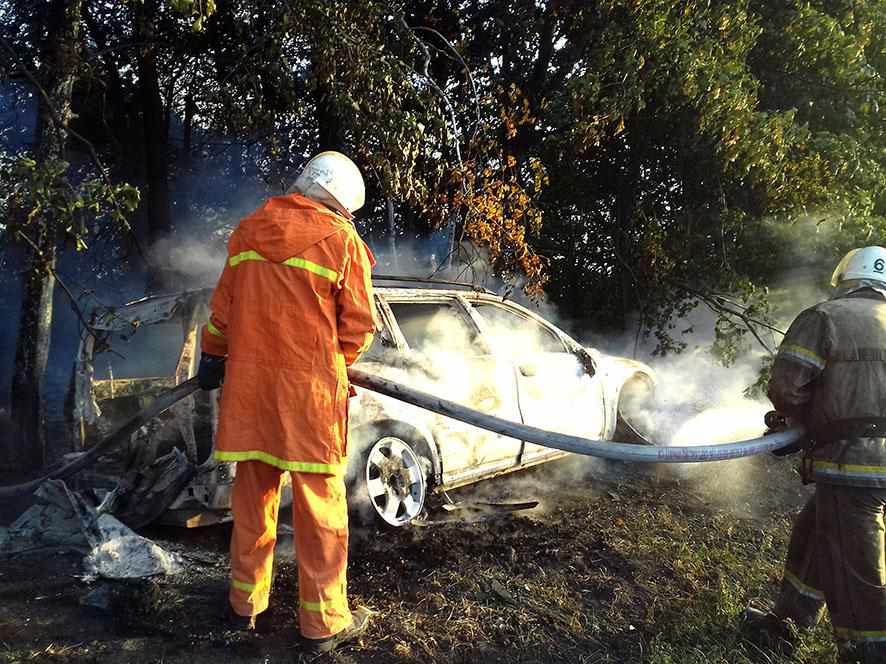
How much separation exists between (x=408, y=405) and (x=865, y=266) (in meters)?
2.72

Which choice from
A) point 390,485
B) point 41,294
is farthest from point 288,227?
point 41,294

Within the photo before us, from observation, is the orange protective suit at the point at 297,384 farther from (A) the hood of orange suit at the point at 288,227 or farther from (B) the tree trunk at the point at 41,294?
(B) the tree trunk at the point at 41,294

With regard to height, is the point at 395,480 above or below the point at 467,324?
below

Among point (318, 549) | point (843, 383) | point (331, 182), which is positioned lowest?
point (318, 549)

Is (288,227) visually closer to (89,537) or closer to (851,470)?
(89,537)

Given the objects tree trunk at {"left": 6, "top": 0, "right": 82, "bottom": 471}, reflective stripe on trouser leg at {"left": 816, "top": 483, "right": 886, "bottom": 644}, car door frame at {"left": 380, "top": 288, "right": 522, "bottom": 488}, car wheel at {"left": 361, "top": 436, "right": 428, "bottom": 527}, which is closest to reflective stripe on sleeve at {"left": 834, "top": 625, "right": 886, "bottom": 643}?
reflective stripe on trouser leg at {"left": 816, "top": 483, "right": 886, "bottom": 644}

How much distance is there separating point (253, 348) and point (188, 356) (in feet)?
4.23

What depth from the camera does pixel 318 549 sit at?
280cm

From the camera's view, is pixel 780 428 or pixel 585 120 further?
pixel 585 120

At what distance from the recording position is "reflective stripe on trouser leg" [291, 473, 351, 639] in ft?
9.17

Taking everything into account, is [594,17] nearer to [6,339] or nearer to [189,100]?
[189,100]

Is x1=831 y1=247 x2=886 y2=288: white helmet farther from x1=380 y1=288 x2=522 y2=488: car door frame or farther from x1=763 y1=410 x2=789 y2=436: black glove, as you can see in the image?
x1=380 y1=288 x2=522 y2=488: car door frame

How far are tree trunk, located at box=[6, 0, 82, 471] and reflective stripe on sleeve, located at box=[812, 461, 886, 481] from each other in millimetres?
5517

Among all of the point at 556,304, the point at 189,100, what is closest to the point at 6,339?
the point at 189,100
